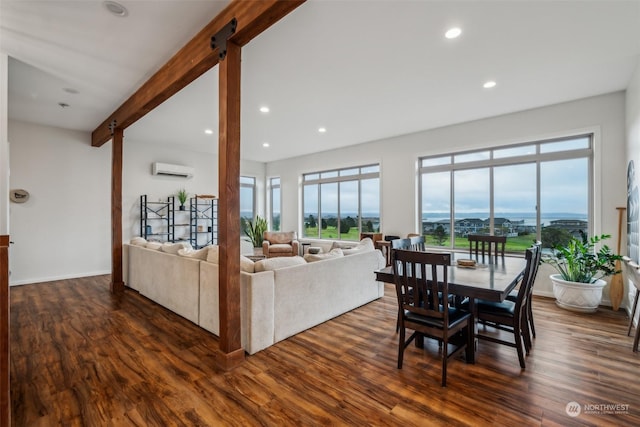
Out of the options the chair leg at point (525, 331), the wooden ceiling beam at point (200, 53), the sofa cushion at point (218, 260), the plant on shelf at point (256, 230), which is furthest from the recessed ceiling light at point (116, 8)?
the plant on shelf at point (256, 230)

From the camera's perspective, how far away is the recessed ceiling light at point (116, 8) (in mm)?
2297

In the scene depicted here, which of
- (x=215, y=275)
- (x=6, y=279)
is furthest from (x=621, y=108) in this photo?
(x=6, y=279)

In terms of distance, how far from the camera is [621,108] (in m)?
3.99

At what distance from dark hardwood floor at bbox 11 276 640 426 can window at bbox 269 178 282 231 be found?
235 inches

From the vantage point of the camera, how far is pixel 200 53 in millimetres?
2691

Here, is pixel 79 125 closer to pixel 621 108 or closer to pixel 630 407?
pixel 630 407

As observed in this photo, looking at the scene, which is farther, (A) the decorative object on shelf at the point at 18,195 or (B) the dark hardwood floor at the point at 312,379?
(A) the decorative object on shelf at the point at 18,195

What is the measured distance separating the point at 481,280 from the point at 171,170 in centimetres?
684

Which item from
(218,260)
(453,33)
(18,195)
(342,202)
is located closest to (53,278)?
(18,195)

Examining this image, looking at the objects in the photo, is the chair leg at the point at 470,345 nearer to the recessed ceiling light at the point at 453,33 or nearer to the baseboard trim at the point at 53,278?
the recessed ceiling light at the point at 453,33

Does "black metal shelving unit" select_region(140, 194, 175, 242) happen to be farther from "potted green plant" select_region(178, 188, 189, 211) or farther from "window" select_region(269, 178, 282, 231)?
"window" select_region(269, 178, 282, 231)

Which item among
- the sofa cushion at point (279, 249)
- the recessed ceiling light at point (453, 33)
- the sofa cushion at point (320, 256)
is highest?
the recessed ceiling light at point (453, 33)

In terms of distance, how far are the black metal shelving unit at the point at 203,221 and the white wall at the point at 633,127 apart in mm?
7612

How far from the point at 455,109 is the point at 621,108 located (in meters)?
2.10
